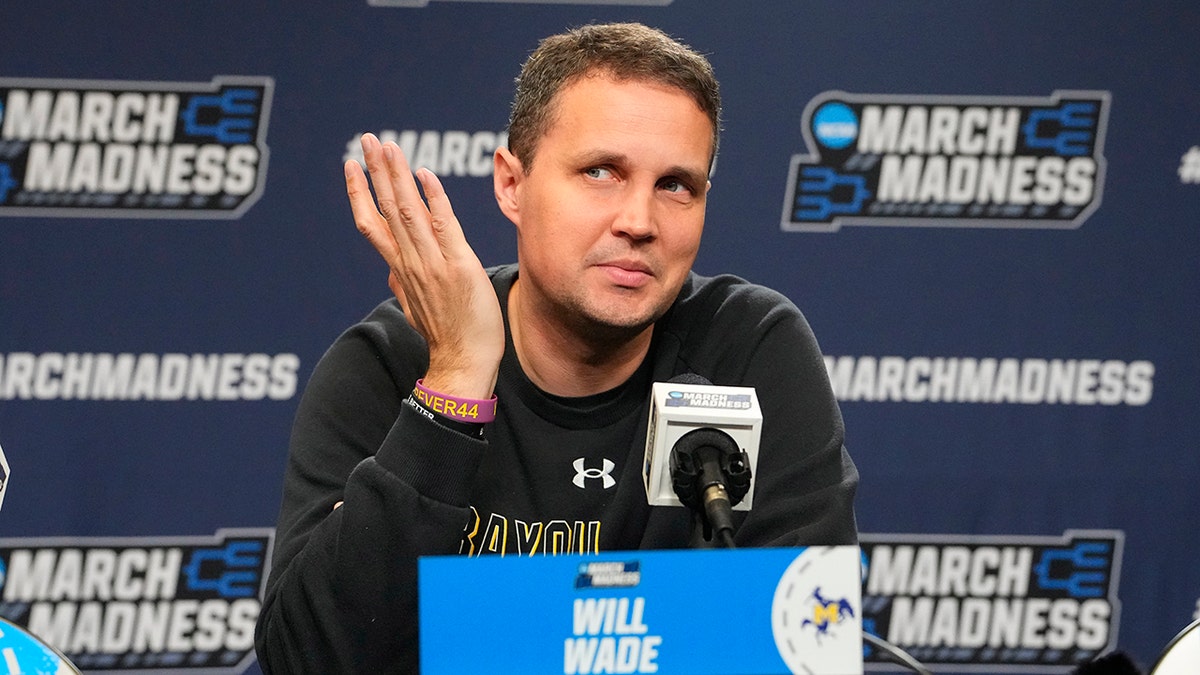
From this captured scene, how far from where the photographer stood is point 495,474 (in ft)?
5.74

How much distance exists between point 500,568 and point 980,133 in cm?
247

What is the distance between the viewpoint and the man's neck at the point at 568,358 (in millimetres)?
1815

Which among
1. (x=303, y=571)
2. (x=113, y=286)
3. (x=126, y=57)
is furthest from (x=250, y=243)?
(x=303, y=571)

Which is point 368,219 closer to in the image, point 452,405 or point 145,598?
point 452,405

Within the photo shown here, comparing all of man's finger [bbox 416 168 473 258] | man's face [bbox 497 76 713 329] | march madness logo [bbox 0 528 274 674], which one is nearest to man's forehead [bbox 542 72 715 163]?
man's face [bbox 497 76 713 329]

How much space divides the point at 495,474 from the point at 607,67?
584mm

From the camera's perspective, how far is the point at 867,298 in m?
3.13

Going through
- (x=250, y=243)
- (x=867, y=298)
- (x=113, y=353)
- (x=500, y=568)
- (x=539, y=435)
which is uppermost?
(x=867, y=298)

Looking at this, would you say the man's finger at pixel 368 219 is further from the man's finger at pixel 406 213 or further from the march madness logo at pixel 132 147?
the march madness logo at pixel 132 147

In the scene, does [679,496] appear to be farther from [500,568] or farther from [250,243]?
[250,243]

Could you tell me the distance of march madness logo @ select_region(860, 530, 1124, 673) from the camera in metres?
3.21

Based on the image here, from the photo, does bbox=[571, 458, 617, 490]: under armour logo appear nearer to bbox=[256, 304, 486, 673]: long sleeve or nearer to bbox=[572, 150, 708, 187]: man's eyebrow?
bbox=[256, 304, 486, 673]: long sleeve

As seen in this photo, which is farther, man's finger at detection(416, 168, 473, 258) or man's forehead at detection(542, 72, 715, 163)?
man's forehead at detection(542, 72, 715, 163)

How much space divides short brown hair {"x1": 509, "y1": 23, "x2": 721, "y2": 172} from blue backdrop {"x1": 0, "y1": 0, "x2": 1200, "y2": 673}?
1.27 meters
